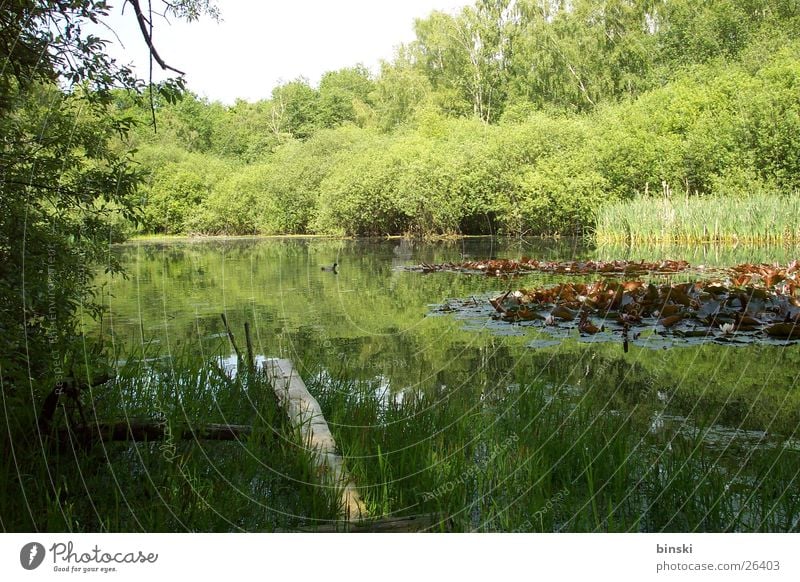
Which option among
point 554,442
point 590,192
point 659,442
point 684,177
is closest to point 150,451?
point 554,442

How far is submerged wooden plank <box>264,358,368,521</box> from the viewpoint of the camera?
188cm

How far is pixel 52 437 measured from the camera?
7.15 feet

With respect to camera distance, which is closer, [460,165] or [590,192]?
[460,165]

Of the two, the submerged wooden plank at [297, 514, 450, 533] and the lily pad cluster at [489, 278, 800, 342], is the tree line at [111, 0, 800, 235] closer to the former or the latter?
the lily pad cluster at [489, 278, 800, 342]

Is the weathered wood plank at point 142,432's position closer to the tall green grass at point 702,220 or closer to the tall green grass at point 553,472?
the tall green grass at point 553,472

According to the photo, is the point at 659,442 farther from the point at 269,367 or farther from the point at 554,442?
the point at 269,367

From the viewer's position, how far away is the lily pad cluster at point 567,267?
778cm
